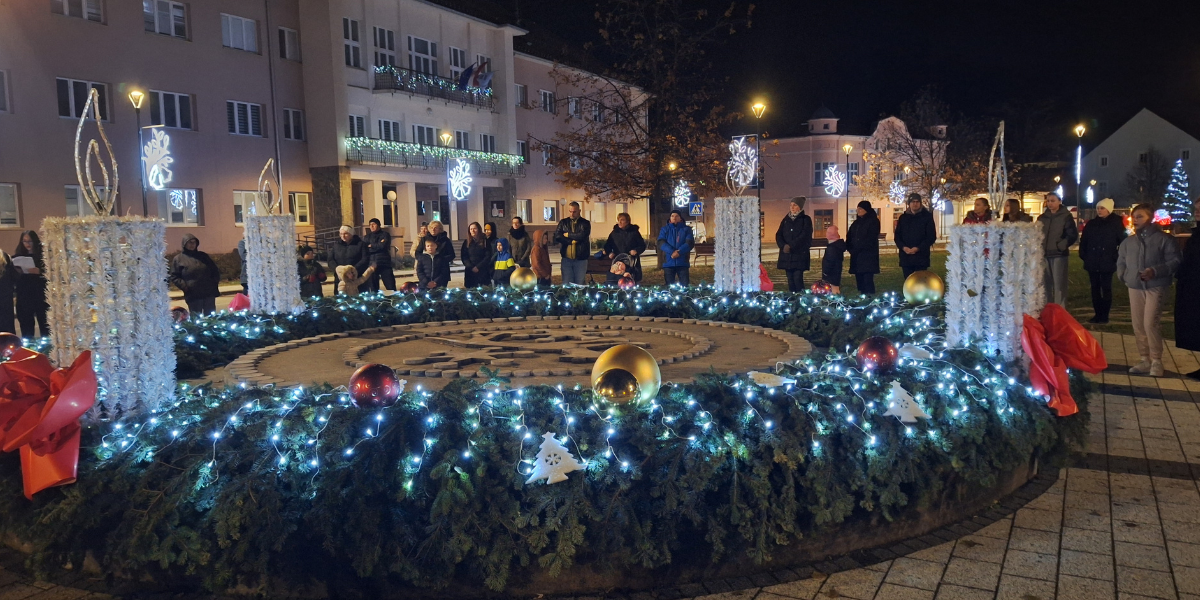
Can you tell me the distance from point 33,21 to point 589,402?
2524cm

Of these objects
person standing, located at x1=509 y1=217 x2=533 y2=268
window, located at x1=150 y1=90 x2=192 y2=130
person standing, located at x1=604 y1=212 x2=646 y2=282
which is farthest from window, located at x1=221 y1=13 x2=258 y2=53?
person standing, located at x1=604 y1=212 x2=646 y2=282

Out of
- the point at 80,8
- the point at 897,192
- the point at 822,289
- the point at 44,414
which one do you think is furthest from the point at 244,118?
the point at 897,192

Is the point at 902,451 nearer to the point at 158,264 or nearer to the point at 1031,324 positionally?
the point at 1031,324

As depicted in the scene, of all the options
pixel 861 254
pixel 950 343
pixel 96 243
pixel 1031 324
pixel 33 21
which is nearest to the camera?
pixel 96 243

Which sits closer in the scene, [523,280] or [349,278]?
[523,280]

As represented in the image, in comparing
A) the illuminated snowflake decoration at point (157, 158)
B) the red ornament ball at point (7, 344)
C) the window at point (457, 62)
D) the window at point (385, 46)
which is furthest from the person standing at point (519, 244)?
the window at point (457, 62)

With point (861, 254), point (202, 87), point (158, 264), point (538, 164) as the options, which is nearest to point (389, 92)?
point (202, 87)

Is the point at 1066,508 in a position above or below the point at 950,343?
below

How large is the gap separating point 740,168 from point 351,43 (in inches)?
923

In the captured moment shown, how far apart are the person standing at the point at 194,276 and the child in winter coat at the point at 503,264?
4.48 meters

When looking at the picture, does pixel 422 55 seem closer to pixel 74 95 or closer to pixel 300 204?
pixel 300 204

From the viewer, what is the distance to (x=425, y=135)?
38.8 metres

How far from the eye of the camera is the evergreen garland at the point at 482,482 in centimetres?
427

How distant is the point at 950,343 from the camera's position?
6648mm
